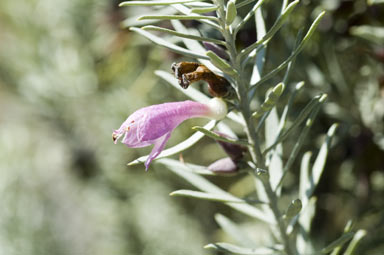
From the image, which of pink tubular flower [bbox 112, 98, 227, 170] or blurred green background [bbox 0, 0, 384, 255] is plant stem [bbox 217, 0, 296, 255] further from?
blurred green background [bbox 0, 0, 384, 255]

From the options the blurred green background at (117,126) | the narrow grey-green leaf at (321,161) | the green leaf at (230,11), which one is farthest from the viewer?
the blurred green background at (117,126)

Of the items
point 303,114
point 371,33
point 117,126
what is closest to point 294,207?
point 303,114

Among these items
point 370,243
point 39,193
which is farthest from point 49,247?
point 370,243

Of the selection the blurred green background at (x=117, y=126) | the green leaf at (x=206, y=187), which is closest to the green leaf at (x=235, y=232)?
the green leaf at (x=206, y=187)

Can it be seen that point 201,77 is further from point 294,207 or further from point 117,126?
point 117,126

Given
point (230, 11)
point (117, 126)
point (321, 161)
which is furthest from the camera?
point (117, 126)

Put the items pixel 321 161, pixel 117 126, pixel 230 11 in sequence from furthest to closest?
1. pixel 117 126
2. pixel 321 161
3. pixel 230 11

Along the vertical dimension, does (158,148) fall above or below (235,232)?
above

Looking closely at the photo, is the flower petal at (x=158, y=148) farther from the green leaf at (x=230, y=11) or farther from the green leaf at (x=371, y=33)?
the green leaf at (x=371, y=33)
